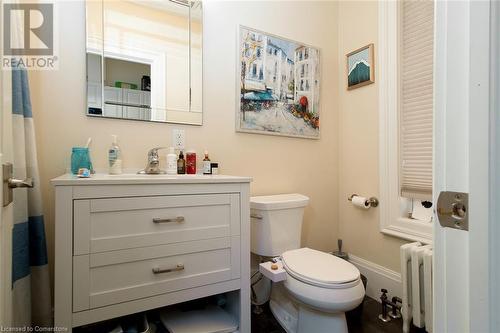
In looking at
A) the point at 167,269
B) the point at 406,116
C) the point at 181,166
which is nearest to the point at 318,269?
the point at 167,269

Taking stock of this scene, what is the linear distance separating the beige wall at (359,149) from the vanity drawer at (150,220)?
46.4 inches

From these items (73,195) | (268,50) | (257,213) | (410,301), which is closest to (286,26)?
(268,50)

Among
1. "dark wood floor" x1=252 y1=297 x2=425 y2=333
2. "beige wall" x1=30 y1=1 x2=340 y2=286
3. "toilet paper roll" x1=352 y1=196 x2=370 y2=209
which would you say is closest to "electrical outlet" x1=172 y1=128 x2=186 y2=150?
"beige wall" x1=30 y1=1 x2=340 y2=286

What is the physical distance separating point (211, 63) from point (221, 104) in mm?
267

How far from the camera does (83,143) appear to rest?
1393mm

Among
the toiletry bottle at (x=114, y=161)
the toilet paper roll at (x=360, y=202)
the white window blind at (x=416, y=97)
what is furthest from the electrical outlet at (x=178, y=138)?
the white window blind at (x=416, y=97)

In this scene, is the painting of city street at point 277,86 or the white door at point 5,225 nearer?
the white door at point 5,225

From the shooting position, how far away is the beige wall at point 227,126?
134 centimetres

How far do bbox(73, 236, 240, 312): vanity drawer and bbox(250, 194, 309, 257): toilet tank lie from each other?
37 centimetres

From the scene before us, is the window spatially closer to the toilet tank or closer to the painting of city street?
the painting of city street

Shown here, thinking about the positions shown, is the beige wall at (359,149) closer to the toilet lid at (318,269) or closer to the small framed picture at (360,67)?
the small framed picture at (360,67)

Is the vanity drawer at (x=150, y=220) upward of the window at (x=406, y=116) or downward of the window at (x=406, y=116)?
downward

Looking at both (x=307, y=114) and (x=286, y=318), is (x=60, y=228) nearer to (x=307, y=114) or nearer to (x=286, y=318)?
(x=286, y=318)

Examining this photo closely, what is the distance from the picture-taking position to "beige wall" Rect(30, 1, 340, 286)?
1.34 meters
